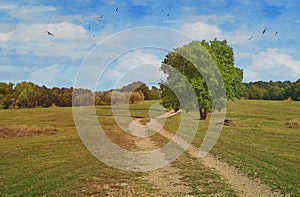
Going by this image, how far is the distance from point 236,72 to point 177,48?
14182 mm

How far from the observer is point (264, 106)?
335 feet

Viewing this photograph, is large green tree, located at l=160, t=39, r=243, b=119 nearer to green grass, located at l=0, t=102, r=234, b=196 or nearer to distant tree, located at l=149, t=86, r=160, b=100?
distant tree, located at l=149, t=86, r=160, b=100

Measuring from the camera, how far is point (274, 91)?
133 meters

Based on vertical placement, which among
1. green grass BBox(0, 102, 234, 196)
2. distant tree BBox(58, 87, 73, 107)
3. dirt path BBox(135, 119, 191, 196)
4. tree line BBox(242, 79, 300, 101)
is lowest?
green grass BBox(0, 102, 234, 196)

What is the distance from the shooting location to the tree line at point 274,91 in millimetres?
121675

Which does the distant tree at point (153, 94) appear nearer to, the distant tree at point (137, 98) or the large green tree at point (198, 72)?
the distant tree at point (137, 98)

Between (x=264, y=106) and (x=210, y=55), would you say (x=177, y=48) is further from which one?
(x=264, y=106)

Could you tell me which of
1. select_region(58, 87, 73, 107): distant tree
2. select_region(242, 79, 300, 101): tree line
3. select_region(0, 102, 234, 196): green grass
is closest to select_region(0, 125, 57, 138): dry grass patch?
select_region(0, 102, 234, 196): green grass

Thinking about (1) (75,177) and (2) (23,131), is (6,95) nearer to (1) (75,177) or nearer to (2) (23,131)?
(2) (23,131)

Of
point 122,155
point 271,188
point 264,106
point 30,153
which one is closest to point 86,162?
point 122,155

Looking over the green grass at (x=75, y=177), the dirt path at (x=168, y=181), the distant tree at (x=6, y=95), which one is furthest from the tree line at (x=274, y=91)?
the dirt path at (x=168, y=181)

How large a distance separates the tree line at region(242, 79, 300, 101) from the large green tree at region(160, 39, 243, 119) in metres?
57.8

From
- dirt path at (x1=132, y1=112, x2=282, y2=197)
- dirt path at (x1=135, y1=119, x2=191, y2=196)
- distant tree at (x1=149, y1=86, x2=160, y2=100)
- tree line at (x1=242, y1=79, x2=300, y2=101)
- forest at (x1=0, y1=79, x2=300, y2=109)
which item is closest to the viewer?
dirt path at (x1=132, y1=112, x2=282, y2=197)

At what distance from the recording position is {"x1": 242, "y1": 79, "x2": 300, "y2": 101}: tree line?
122 meters
